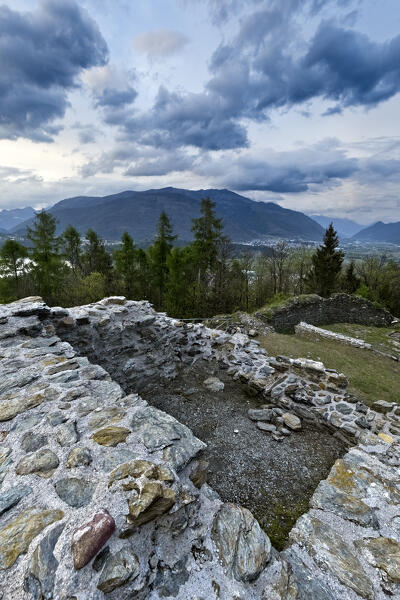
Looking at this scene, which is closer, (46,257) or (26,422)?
(26,422)

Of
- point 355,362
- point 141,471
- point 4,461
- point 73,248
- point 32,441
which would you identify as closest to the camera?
point 141,471

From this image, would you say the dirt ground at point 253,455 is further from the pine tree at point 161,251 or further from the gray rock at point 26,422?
the pine tree at point 161,251

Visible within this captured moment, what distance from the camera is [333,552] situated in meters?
2.27

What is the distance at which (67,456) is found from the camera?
2.31m

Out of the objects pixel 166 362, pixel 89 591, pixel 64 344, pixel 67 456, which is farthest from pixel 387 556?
pixel 166 362

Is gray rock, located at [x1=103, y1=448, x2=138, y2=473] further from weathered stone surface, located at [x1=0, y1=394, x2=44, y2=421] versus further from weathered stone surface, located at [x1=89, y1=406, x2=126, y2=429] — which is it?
weathered stone surface, located at [x1=0, y1=394, x2=44, y2=421]

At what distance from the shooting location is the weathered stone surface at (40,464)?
7.01ft

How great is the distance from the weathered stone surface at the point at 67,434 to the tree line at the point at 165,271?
17.0m

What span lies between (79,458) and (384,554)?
2.89 metres

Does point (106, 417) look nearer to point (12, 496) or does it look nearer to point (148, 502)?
point (12, 496)

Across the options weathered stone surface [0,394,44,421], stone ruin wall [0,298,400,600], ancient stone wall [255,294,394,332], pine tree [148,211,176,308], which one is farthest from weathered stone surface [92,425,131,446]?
pine tree [148,211,176,308]

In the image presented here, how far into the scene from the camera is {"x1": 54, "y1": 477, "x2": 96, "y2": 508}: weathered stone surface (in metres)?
1.90

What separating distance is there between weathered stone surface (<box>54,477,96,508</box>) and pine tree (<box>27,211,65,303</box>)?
843 inches

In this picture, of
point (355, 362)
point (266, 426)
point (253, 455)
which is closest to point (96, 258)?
point (355, 362)
